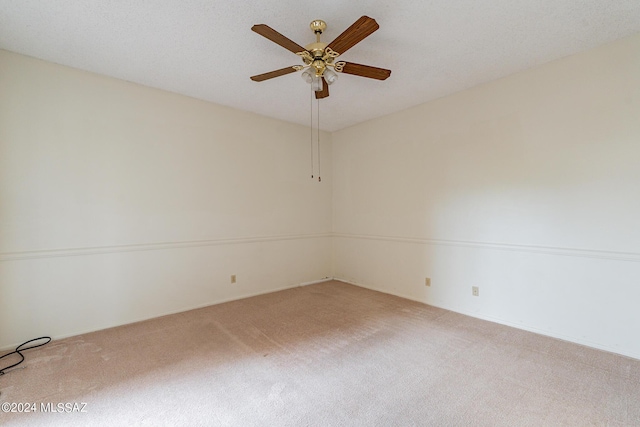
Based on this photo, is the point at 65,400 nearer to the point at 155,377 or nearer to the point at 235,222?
the point at 155,377

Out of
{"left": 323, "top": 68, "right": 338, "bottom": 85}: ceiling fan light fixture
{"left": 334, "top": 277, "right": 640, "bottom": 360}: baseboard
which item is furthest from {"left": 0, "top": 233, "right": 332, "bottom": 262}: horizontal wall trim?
{"left": 323, "top": 68, "right": 338, "bottom": 85}: ceiling fan light fixture

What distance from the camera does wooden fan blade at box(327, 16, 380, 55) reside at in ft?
5.31

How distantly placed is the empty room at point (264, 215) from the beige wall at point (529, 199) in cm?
2

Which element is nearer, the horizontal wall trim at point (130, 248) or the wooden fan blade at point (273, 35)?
the wooden fan blade at point (273, 35)

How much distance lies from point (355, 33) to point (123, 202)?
288 centimetres

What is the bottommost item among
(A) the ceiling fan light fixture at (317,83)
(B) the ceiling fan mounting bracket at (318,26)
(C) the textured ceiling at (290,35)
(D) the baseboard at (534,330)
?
(D) the baseboard at (534,330)

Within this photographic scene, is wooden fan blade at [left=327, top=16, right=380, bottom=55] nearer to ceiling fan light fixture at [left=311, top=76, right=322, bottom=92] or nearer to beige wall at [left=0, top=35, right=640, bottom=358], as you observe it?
ceiling fan light fixture at [left=311, top=76, right=322, bottom=92]

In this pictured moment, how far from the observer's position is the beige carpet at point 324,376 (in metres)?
1.64

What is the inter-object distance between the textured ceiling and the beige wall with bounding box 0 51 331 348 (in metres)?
0.39

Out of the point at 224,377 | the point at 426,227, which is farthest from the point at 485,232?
the point at 224,377

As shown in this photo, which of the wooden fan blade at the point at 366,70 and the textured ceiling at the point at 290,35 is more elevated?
the textured ceiling at the point at 290,35

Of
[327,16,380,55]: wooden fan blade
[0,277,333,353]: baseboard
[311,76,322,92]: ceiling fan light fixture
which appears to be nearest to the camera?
[327,16,380,55]: wooden fan blade

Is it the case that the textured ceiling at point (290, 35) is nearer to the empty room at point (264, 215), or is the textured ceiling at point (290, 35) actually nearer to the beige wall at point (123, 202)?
the empty room at point (264, 215)

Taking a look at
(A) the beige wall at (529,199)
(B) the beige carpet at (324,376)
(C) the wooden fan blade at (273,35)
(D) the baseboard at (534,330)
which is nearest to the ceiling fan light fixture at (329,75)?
(C) the wooden fan blade at (273,35)
